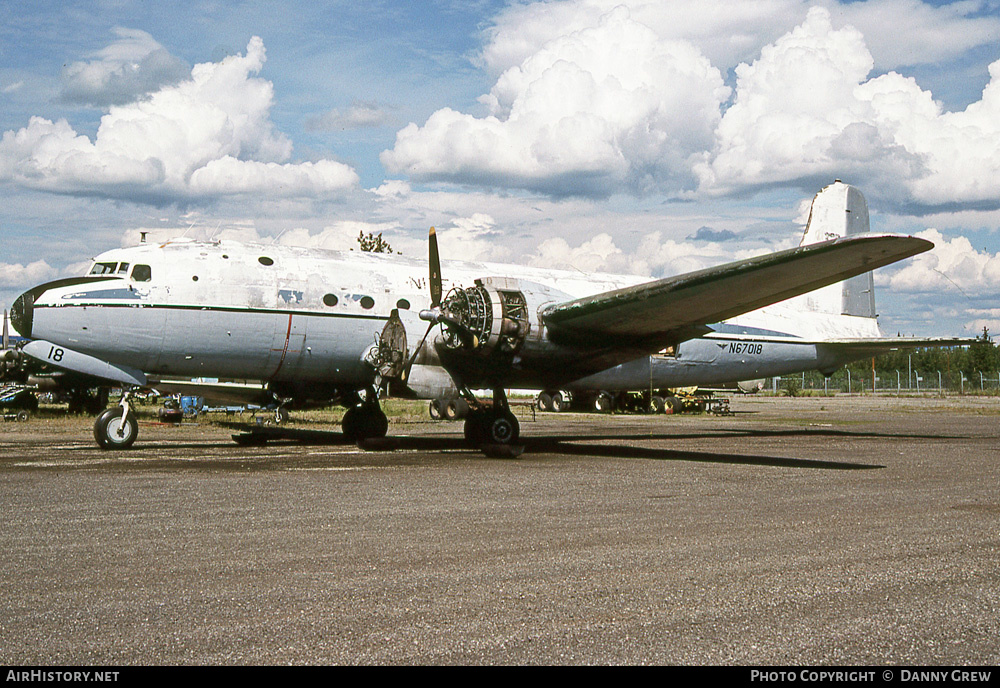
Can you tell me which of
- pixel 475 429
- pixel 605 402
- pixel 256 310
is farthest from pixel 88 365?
pixel 605 402

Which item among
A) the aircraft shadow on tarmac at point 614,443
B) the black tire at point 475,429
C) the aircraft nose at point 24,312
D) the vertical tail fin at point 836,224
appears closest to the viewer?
the aircraft shadow on tarmac at point 614,443

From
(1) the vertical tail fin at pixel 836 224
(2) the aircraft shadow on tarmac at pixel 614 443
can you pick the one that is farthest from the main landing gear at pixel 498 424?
(1) the vertical tail fin at pixel 836 224

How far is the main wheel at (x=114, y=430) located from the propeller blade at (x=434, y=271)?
6180mm

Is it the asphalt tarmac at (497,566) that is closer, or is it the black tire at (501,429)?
the asphalt tarmac at (497,566)

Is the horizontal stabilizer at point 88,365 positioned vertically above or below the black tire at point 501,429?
above

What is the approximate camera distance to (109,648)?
413 centimetres

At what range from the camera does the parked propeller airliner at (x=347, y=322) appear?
15164 mm

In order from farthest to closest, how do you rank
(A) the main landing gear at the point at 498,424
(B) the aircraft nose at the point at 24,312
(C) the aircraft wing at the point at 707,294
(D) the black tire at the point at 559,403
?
1. (D) the black tire at the point at 559,403
2. (A) the main landing gear at the point at 498,424
3. (B) the aircraft nose at the point at 24,312
4. (C) the aircraft wing at the point at 707,294

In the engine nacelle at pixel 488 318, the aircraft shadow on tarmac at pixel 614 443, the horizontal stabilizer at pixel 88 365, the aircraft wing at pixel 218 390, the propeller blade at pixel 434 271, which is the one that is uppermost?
the propeller blade at pixel 434 271

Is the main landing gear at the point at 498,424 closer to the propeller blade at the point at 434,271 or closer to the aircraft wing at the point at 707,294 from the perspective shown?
the aircraft wing at the point at 707,294

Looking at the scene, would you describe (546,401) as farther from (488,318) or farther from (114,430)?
(114,430)

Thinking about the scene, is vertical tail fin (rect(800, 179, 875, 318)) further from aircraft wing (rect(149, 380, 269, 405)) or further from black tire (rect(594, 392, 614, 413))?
black tire (rect(594, 392, 614, 413))

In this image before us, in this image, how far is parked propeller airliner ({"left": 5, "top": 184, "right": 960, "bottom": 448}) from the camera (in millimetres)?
15164
